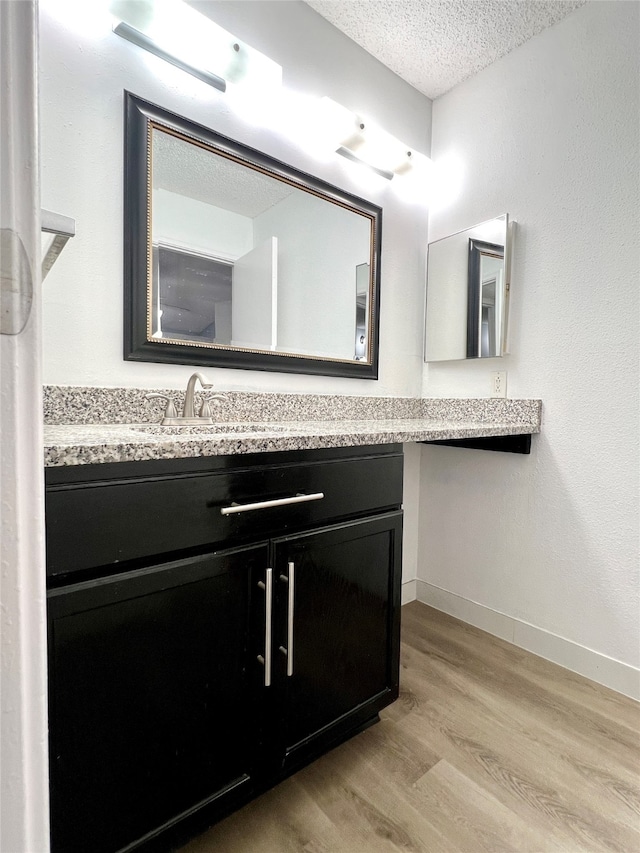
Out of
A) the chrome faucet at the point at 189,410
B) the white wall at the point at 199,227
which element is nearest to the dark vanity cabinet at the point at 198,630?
the chrome faucet at the point at 189,410

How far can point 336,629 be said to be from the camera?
3.58 feet

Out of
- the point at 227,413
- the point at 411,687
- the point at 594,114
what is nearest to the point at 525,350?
the point at 594,114

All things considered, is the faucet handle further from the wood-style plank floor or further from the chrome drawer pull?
the wood-style plank floor

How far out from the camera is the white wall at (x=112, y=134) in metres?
1.17

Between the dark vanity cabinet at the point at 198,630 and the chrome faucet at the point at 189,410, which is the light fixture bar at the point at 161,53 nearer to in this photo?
the chrome faucet at the point at 189,410

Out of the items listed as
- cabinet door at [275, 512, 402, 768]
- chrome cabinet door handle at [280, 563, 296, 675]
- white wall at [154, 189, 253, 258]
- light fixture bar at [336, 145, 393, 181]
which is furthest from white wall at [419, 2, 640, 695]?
chrome cabinet door handle at [280, 563, 296, 675]

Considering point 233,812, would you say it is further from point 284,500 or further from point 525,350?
point 525,350

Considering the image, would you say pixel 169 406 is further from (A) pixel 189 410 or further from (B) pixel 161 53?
(B) pixel 161 53

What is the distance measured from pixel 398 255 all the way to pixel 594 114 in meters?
0.81

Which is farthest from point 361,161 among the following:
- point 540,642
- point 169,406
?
point 540,642

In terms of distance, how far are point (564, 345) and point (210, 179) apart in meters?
1.35

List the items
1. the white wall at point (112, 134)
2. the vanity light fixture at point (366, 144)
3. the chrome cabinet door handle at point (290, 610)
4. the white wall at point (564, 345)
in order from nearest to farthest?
the chrome cabinet door handle at point (290, 610) < the white wall at point (112, 134) < the white wall at point (564, 345) < the vanity light fixture at point (366, 144)

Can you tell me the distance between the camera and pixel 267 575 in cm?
94

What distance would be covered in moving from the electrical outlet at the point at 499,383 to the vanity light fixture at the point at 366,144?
0.94 metres
